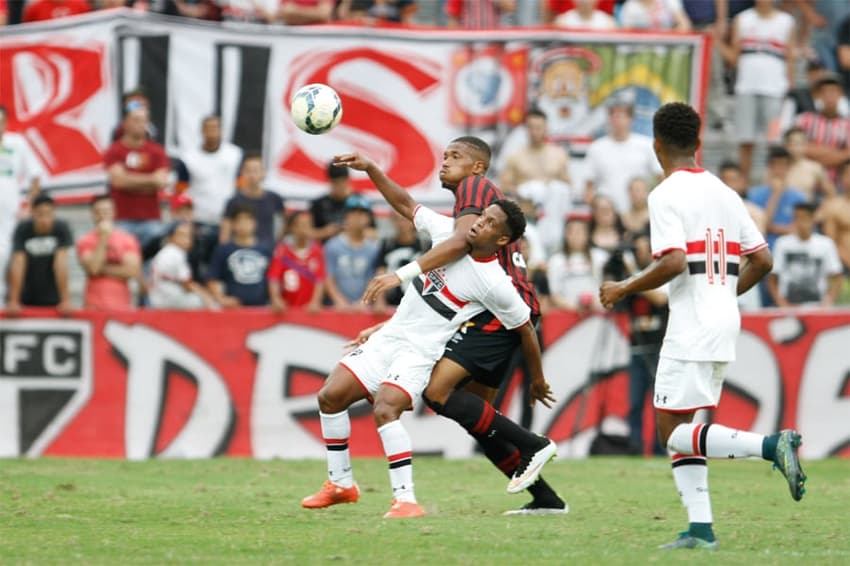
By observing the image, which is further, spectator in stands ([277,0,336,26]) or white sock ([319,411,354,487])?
spectator in stands ([277,0,336,26])

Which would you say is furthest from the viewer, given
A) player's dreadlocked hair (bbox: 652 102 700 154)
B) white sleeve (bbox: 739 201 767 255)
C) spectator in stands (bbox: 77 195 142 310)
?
spectator in stands (bbox: 77 195 142 310)

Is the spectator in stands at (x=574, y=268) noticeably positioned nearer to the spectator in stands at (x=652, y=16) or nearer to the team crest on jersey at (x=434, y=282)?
the spectator in stands at (x=652, y=16)

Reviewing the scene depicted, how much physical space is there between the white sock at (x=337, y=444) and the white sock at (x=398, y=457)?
422 millimetres

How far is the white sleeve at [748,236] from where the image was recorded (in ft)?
28.6

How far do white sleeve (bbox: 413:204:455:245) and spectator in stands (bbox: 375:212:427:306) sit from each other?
605cm

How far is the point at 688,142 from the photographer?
28.3 feet

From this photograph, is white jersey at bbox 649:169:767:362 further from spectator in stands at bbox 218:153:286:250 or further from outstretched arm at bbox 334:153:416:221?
spectator in stands at bbox 218:153:286:250

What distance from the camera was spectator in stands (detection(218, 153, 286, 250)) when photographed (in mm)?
17094

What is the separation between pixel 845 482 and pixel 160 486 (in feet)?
18.5

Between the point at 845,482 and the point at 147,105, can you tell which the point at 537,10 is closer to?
the point at 147,105

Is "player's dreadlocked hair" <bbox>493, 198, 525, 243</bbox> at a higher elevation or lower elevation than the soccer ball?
lower

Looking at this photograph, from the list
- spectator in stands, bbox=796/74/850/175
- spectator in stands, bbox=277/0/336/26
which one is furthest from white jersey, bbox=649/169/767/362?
spectator in stands, bbox=796/74/850/175

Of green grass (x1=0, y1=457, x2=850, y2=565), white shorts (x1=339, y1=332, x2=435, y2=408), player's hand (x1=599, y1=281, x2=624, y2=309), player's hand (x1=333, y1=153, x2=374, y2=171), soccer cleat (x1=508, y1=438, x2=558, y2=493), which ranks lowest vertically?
green grass (x1=0, y1=457, x2=850, y2=565)

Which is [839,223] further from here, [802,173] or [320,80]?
[320,80]
